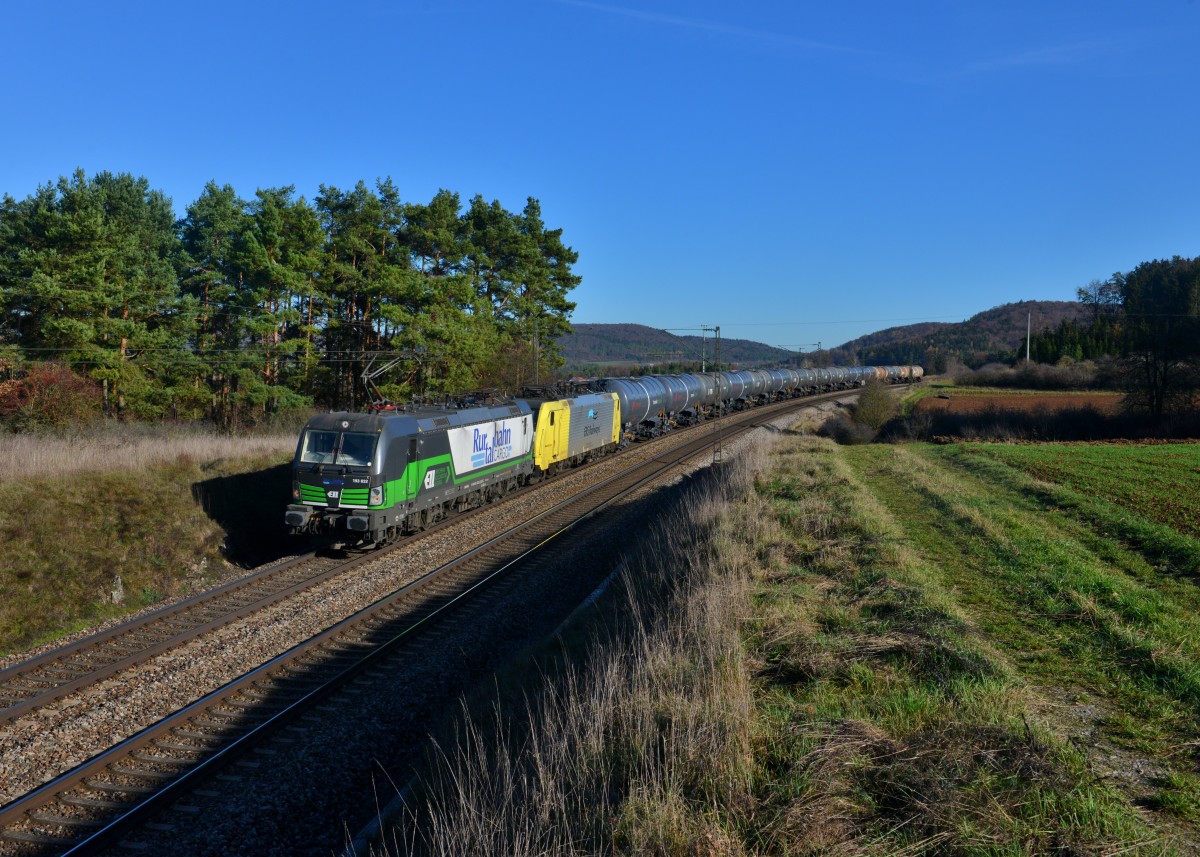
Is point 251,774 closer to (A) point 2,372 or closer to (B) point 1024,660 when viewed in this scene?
(B) point 1024,660

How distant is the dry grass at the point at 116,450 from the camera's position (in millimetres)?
17406

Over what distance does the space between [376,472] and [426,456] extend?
2002mm

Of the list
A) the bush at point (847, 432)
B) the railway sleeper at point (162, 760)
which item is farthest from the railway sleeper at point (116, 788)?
the bush at point (847, 432)

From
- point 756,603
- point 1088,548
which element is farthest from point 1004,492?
point 756,603

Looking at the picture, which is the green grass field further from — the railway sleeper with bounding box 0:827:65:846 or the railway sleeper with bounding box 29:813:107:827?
the railway sleeper with bounding box 0:827:65:846

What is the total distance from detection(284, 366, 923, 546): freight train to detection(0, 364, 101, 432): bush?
41.6ft

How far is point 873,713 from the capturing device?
625 cm

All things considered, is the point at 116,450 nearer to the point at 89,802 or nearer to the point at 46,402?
the point at 46,402

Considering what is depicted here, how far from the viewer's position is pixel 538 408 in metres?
25.4

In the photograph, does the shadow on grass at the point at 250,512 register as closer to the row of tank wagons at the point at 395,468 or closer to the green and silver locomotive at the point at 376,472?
the row of tank wagons at the point at 395,468

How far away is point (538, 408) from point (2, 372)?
67.1 ft

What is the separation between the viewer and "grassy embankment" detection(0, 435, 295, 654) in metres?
14.3

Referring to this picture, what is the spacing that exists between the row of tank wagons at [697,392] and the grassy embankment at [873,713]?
16.8 metres

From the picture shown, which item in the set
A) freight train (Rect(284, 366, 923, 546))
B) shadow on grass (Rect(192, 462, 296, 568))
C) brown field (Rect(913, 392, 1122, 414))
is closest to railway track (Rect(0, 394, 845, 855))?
freight train (Rect(284, 366, 923, 546))
